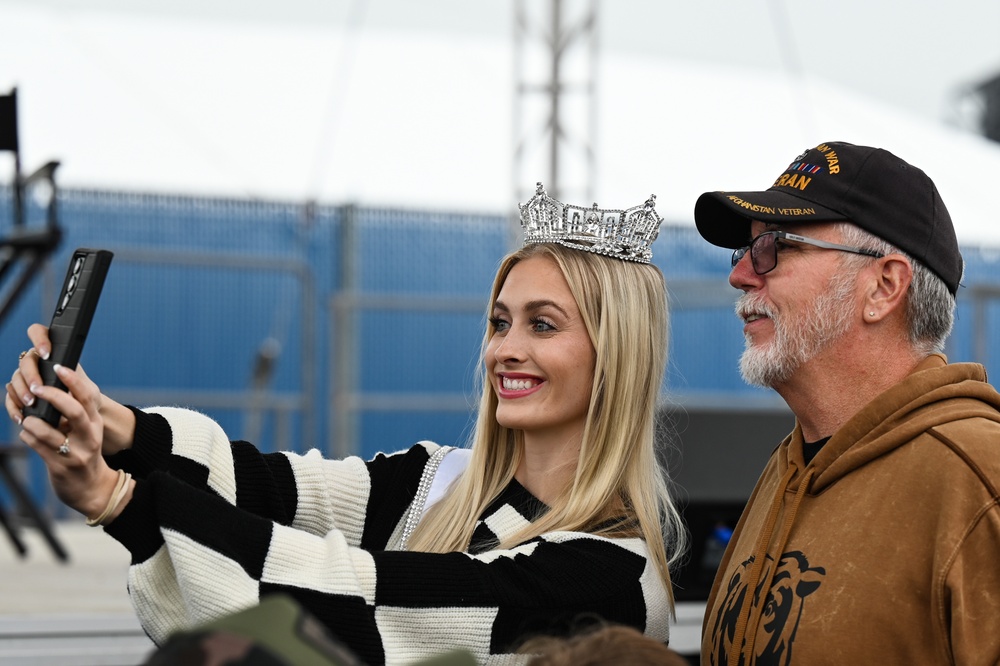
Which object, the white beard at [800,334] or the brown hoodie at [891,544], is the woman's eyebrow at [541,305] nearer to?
the white beard at [800,334]

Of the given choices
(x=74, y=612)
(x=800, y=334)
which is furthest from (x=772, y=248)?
(x=74, y=612)

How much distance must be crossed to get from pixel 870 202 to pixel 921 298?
143mm

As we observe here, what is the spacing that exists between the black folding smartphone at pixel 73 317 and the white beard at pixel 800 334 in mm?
867

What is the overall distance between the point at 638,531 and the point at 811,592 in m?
0.36

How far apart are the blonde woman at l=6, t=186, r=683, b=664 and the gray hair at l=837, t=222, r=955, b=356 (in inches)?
15.7

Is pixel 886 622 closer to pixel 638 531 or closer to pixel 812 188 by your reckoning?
→ pixel 638 531

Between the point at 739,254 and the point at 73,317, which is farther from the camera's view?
the point at 739,254

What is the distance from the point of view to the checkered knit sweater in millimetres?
1395

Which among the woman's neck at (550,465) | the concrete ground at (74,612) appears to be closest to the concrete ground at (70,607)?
the concrete ground at (74,612)

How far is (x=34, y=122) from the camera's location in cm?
764

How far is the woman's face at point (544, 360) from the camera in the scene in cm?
186

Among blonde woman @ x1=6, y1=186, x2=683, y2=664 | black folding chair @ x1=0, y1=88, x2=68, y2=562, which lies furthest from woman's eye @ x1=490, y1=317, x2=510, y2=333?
black folding chair @ x1=0, y1=88, x2=68, y2=562

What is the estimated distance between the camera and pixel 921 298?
1.59 metres

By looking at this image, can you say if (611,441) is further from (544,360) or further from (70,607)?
(70,607)
